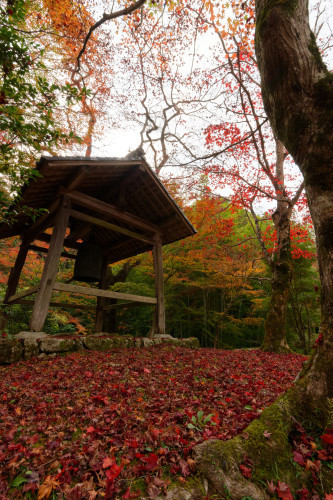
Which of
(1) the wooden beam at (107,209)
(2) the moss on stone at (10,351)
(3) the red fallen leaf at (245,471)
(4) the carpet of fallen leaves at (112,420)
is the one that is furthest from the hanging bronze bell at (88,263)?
(3) the red fallen leaf at (245,471)

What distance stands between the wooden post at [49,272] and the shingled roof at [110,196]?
57 centimetres

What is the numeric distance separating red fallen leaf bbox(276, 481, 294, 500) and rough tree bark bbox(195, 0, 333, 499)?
97 mm

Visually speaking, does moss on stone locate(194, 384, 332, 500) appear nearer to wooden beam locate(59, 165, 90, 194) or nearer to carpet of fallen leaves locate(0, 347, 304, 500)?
carpet of fallen leaves locate(0, 347, 304, 500)

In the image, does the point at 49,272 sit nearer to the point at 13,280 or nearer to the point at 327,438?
the point at 13,280

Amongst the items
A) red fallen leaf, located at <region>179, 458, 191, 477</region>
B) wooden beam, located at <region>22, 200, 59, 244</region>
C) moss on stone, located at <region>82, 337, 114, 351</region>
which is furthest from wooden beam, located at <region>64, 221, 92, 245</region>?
red fallen leaf, located at <region>179, 458, 191, 477</region>

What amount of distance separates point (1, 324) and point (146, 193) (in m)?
5.90

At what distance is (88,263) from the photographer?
6852 millimetres

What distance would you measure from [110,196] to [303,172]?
19.8 ft

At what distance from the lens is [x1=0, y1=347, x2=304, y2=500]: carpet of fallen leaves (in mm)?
1649

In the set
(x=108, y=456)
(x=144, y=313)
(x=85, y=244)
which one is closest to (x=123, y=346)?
(x=85, y=244)

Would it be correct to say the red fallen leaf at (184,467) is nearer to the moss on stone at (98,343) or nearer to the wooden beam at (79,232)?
the moss on stone at (98,343)

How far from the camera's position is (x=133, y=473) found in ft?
5.50

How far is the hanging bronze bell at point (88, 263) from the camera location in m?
6.79

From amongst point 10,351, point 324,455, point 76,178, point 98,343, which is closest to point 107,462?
point 324,455
